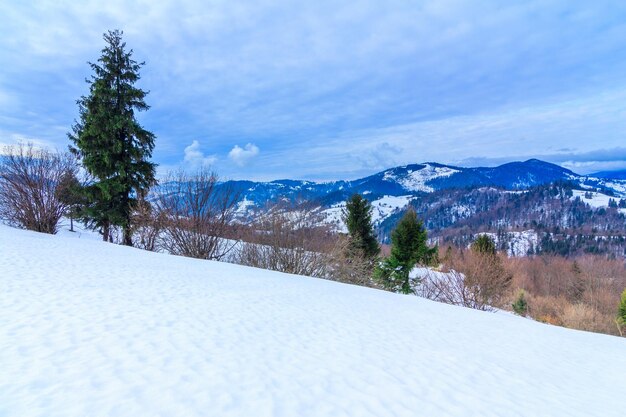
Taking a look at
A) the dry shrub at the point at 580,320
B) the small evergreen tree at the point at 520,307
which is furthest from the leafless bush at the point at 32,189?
the dry shrub at the point at 580,320

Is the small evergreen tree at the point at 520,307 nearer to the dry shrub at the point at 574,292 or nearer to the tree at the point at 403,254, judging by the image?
the dry shrub at the point at 574,292

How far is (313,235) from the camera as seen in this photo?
19.6 meters

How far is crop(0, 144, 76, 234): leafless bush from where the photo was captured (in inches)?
690

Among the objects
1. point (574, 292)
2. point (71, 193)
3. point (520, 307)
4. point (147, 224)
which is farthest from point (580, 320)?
point (71, 193)

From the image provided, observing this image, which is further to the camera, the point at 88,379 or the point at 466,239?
the point at 466,239

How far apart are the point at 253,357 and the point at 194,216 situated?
610 inches

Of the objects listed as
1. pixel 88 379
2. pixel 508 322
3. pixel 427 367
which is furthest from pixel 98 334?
pixel 508 322

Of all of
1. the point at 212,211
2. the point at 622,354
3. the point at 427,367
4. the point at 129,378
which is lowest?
the point at 622,354

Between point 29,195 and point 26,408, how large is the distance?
20.7 meters

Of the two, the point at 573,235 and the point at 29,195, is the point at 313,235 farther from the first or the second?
the point at 573,235

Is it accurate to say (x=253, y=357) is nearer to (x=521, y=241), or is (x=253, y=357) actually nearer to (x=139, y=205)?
(x=139, y=205)

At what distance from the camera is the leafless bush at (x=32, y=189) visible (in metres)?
17.5

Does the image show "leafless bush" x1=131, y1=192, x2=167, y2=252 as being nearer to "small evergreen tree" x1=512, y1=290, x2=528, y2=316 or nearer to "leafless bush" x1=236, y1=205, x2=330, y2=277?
"leafless bush" x1=236, y1=205, x2=330, y2=277

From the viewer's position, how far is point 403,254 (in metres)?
24.7
